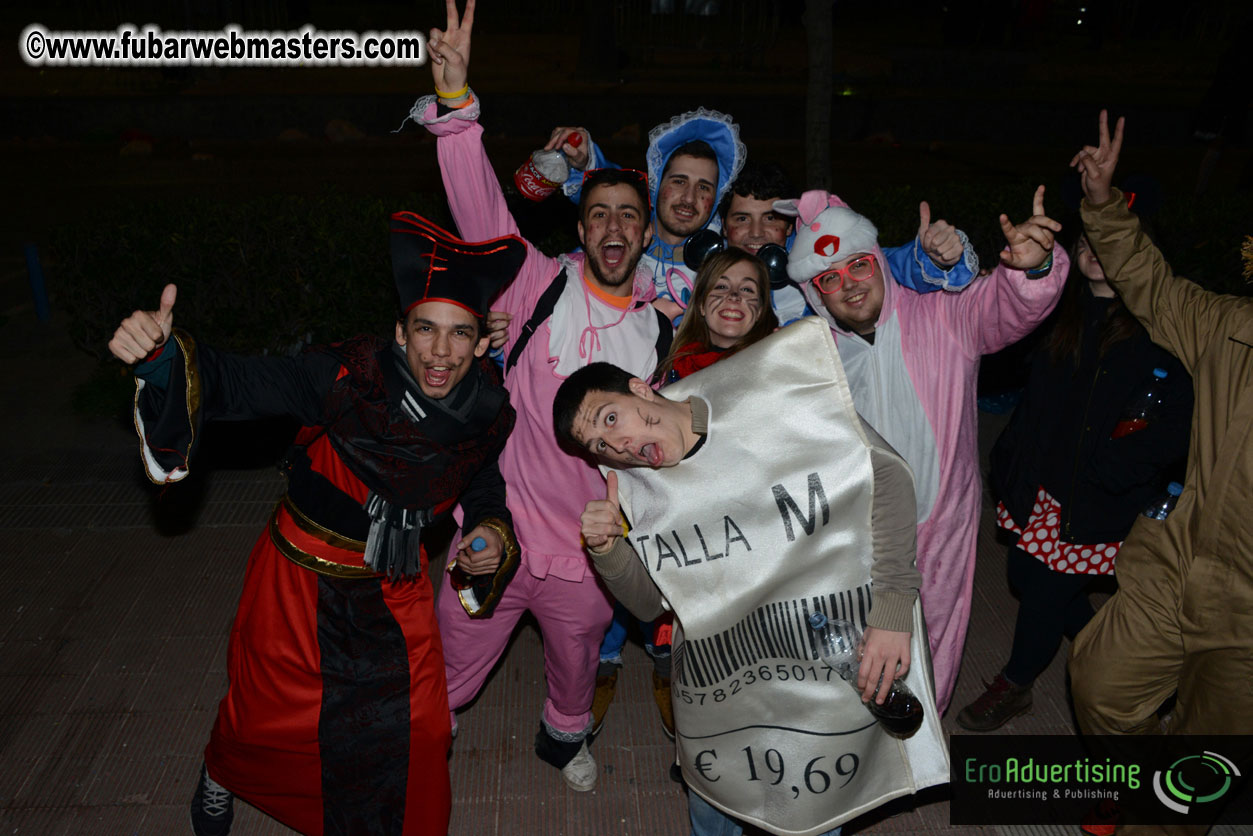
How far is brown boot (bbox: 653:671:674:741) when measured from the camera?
12.7 ft

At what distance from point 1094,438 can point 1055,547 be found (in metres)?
0.46

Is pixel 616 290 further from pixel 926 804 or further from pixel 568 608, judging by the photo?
pixel 926 804

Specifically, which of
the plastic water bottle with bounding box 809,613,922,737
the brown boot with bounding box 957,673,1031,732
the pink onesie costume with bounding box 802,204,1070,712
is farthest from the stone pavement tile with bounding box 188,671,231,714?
the brown boot with bounding box 957,673,1031,732

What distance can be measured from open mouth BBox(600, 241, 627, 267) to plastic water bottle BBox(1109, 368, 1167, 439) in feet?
5.92

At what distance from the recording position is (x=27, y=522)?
5.21 m

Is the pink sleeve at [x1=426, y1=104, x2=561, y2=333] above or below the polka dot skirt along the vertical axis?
above

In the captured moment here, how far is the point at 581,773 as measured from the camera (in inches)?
142

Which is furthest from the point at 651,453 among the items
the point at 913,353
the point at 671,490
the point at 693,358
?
the point at 913,353

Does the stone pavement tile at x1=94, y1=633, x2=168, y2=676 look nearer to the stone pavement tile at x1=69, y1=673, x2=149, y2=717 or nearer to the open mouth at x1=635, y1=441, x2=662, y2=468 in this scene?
the stone pavement tile at x1=69, y1=673, x2=149, y2=717

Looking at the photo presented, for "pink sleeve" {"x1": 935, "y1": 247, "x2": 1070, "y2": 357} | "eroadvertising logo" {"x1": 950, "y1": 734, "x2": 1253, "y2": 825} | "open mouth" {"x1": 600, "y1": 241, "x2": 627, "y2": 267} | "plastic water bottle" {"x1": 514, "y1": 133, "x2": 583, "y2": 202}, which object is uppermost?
"plastic water bottle" {"x1": 514, "y1": 133, "x2": 583, "y2": 202}

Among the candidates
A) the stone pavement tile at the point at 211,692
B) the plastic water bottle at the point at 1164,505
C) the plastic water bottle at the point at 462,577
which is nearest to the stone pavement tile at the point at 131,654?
the stone pavement tile at the point at 211,692

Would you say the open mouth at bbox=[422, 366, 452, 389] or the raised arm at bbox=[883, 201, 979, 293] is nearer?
the open mouth at bbox=[422, 366, 452, 389]

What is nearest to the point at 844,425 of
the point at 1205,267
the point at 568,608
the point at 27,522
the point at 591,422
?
the point at 591,422

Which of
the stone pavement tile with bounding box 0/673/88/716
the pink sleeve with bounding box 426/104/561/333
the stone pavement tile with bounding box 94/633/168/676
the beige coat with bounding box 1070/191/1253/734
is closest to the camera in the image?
the beige coat with bounding box 1070/191/1253/734
